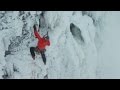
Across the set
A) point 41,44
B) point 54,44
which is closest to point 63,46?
point 54,44

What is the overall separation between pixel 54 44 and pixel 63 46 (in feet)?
0.30

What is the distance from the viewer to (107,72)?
7.39ft

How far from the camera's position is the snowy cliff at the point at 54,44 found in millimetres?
2238

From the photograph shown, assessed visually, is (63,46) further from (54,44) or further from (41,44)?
(41,44)

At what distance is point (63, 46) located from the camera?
2254mm

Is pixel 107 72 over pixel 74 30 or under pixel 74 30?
under

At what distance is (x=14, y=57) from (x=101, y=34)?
88 centimetres

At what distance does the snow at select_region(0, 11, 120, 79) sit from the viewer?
7.34 feet

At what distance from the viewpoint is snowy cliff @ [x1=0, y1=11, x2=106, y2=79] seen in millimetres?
2238

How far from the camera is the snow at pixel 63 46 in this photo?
2238 mm
